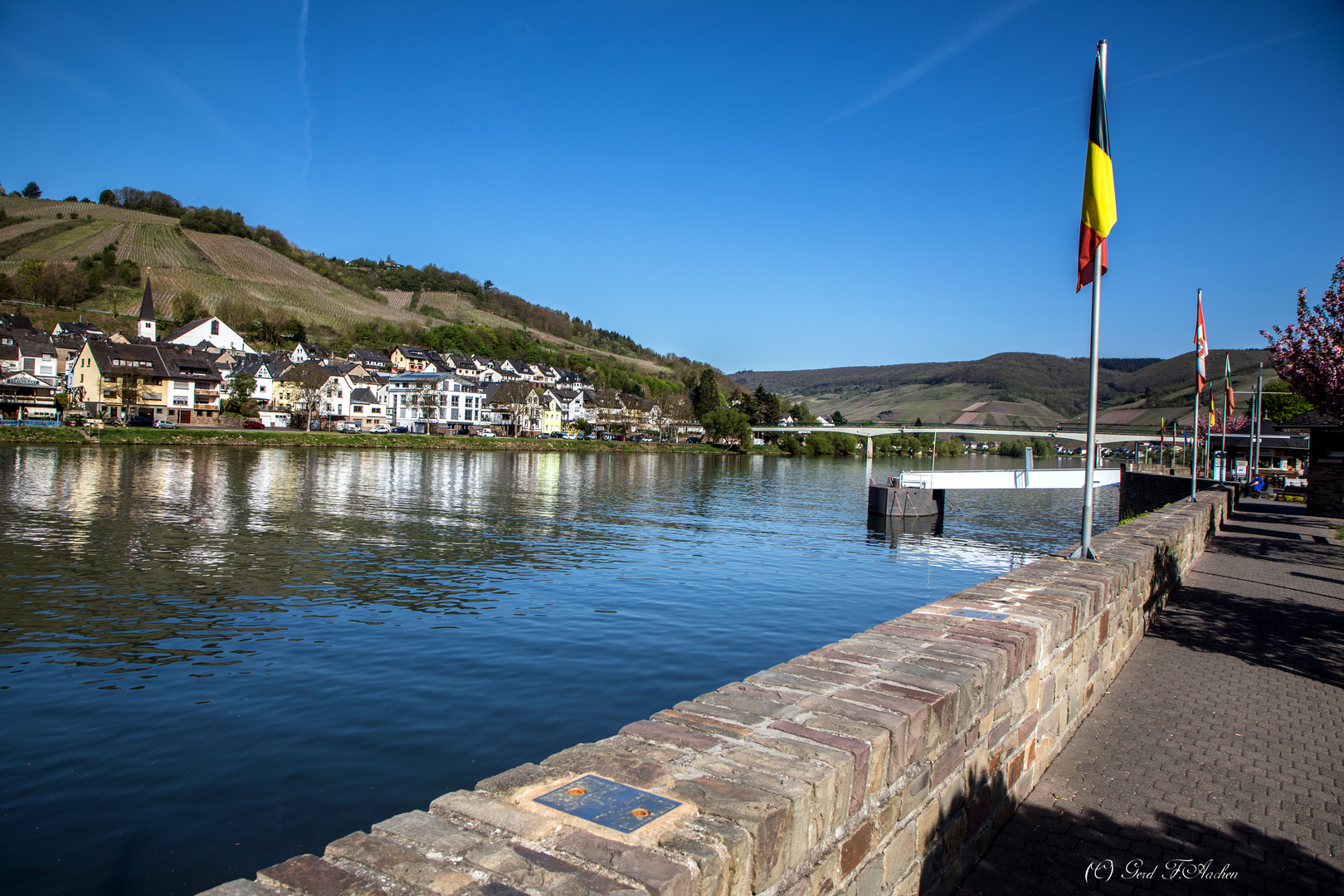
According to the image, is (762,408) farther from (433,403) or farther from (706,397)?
(433,403)

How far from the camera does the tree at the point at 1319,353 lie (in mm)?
23141

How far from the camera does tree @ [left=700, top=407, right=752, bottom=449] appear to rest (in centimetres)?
11931

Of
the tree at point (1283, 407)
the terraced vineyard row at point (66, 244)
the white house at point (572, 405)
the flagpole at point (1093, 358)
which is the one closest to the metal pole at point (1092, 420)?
the flagpole at point (1093, 358)

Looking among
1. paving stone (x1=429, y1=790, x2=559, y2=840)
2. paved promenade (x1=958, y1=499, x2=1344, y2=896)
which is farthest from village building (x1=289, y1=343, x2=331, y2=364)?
paving stone (x1=429, y1=790, x2=559, y2=840)

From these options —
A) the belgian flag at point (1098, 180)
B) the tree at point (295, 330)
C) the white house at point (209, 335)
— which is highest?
the tree at point (295, 330)

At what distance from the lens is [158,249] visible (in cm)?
15612

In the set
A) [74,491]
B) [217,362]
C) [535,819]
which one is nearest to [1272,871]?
[535,819]

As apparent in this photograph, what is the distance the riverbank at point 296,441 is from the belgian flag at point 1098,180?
6579cm

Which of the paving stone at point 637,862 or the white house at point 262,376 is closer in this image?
the paving stone at point 637,862

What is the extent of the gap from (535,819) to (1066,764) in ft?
15.9

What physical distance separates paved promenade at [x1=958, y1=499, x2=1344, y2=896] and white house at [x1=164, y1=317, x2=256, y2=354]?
127942 mm

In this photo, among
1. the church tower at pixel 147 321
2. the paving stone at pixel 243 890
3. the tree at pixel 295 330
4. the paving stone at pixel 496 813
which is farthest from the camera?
the tree at pixel 295 330

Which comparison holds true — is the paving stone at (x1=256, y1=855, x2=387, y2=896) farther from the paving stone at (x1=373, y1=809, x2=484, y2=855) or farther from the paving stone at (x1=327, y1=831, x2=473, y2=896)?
the paving stone at (x1=373, y1=809, x2=484, y2=855)

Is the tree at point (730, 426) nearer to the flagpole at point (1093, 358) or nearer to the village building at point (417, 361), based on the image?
the village building at point (417, 361)
